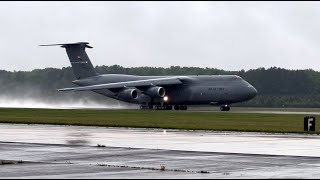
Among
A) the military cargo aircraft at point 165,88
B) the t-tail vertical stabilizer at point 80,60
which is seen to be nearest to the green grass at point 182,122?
the military cargo aircraft at point 165,88

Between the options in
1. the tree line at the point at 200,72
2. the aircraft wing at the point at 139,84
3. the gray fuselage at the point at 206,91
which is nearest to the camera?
the gray fuselage at the point at 206,91

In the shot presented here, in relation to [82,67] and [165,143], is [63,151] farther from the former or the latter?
[82,67]

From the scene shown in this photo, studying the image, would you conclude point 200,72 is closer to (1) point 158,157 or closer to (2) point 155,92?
(2) point 155,92

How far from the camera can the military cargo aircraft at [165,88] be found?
90188mm

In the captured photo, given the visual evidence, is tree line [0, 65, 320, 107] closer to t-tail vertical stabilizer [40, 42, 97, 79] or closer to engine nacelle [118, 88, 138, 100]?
t-tail vertical stabilizer [40, 42, 97, 79]

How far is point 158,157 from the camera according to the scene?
69.7 feet

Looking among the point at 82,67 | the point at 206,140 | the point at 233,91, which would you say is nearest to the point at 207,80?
the point at 233,91

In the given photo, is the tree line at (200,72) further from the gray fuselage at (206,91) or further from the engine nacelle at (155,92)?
the engine nacelle at (155,92)

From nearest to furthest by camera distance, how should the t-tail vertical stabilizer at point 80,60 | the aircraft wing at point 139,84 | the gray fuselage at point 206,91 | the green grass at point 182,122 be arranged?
1. the green grass at point 182,122
2. the gray fuselage at point 206,91
3. the aircraft wing at point 139,84
4. the t-tail vertical stabilizer at point 80,60

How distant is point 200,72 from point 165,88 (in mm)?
45014

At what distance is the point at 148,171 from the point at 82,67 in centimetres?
8513

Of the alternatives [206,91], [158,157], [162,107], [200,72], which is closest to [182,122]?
[158,157]

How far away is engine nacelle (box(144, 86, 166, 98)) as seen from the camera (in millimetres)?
93113

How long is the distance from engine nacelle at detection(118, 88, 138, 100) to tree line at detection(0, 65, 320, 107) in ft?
38.9
